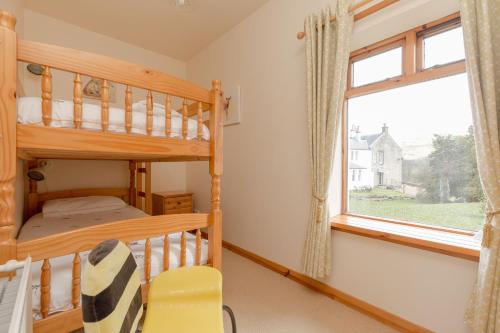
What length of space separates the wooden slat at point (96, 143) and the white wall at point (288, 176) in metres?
1.11

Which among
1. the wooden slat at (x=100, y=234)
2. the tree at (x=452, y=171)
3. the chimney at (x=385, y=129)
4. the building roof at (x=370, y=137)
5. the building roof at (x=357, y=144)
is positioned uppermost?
the chimney at (x=385, y=129)

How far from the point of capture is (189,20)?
2779 mm

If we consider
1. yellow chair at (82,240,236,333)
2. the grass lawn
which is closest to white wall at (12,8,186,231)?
yellow chair at (82,240,236,333)

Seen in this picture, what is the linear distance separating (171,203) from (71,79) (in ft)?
6.49

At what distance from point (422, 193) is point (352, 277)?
817 millimetres

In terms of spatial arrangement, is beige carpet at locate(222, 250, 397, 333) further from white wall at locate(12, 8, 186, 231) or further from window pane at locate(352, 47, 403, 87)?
white wall at locate(12, 8, 186, 231)

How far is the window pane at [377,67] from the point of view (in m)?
1.76

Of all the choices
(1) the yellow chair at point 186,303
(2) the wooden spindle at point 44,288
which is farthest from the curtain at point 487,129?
(2) the wooden spindle at point 44,288

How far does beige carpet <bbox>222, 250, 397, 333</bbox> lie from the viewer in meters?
1.55

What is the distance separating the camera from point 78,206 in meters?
2.50

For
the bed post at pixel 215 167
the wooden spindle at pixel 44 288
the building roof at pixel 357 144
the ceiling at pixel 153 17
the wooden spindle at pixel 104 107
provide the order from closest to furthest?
the wooden spindle at pixel 44 288 < the wooden spindle at pixel 104 107 < the bed post at pixel 215 167 < the building roof at pixel 357 144 < the ceiling at pixel 153 17

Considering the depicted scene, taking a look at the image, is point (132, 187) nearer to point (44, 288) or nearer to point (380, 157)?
point (44, 288)

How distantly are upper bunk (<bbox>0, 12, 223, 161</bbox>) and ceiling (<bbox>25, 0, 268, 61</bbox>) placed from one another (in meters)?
1.66

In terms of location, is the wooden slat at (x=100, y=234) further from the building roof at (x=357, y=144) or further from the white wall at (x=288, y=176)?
the building roof at (x=357, y=144)
